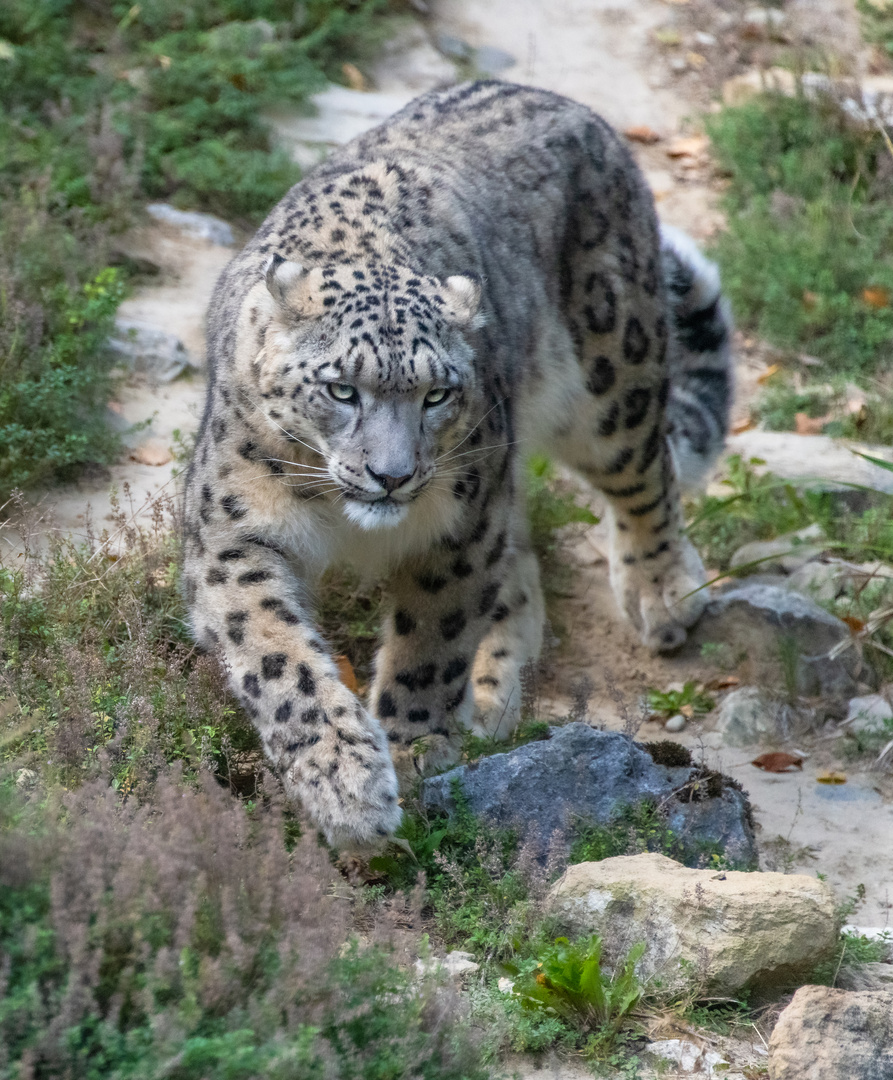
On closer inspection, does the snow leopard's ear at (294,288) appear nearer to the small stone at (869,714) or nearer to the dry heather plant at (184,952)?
the dry heather plant at (184,952)

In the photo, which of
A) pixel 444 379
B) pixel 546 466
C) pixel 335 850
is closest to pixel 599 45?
pixel 546 466

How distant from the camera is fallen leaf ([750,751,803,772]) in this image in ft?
19.2

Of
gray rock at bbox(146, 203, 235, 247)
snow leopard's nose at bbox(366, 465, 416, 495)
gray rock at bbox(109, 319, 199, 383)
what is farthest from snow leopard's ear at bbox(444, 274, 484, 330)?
gray rock at bbox(146, 203, 235, 247)

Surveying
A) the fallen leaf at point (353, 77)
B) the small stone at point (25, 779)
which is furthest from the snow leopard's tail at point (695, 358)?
the fallen leaf at point (353, 77)

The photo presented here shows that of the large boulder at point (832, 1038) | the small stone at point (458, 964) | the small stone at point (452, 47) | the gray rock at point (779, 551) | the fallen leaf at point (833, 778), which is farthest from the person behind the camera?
the small stone at point (452, 47)

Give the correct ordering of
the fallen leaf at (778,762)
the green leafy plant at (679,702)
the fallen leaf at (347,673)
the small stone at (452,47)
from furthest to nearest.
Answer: the small stone at (452,47)
the green leafy plant at (679,702)
the fallen leaf at (778,762)
the fallen leaf at (347,673)

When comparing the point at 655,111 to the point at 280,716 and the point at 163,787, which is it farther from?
the point at 163,787

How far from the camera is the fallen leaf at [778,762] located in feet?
19.2

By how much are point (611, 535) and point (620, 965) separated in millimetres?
3782

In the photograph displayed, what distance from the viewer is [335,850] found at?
4.14 meters

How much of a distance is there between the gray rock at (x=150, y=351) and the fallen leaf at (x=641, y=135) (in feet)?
19.6

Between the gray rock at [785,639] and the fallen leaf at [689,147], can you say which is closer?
the gray rock at [785,639]

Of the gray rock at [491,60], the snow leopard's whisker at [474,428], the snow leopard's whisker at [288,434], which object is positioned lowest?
the gray rock at [491,60]

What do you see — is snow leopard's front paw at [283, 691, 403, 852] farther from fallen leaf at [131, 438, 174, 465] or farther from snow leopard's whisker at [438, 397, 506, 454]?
fallen leaf at [131, 438, 174, 465]
